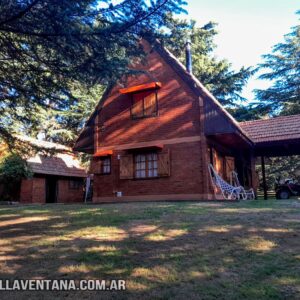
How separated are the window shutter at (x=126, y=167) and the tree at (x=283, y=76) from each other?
1656 centimetres

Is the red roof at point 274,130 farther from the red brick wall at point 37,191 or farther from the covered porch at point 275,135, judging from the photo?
the red brick wall at point 37,191

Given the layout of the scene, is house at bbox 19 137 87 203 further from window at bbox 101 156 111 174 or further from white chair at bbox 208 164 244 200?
white chair at bbox 208 164 244 200

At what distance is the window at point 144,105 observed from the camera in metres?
15.2

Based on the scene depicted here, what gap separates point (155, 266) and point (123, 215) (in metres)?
3.85

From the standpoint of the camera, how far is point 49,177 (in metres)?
21.9

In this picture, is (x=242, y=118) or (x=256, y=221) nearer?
(x=256, y=221)

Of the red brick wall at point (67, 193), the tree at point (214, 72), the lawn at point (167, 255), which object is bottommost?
the lawn at point (167, 255)

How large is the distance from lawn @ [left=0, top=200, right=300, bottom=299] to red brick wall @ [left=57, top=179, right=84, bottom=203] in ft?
49.5

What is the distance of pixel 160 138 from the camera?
48.3ft

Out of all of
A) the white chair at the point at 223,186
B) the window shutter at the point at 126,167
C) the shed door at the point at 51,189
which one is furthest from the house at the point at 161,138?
the shed door at the point at 51,189

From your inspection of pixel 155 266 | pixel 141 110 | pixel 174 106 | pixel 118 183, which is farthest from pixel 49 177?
pixel 155 266

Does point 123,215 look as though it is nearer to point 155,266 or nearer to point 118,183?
point 155,266

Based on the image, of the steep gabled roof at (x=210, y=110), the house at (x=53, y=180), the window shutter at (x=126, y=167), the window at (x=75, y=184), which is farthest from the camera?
the window at (x=75, y=184)

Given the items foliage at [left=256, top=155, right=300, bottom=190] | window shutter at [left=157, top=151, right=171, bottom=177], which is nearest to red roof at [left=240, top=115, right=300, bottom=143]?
window shutter at [left=157, top=151, right=171, bottom=177]
